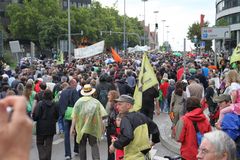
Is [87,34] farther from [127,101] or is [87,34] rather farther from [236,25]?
[127,101]

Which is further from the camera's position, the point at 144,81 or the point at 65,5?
the point at 65,5

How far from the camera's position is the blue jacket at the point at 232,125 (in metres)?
5.18

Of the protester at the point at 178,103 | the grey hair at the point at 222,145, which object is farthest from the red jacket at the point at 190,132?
the protester at the point at 178,103

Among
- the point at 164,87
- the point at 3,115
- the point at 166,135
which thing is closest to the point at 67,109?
the point at 166,135

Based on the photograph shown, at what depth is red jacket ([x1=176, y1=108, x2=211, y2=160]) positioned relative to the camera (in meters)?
6.05

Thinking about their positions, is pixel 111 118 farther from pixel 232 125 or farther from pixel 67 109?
pixel 232 125

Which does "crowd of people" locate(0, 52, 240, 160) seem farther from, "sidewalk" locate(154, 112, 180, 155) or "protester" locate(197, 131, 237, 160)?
"sidewalk" locate(154, 112, 180, 155)

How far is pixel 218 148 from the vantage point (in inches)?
129

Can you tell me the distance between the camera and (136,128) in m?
6.04

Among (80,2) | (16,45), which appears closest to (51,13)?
(80,2)

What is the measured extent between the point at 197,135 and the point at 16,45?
19.2m

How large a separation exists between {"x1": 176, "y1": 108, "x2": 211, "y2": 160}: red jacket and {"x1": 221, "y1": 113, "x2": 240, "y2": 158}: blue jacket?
0.78m

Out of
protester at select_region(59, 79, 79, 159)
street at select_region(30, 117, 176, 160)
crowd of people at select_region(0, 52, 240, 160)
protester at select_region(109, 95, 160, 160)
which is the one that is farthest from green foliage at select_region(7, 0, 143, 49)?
protester at select_region(109, 95, 160, 160)

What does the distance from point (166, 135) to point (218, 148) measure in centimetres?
932
